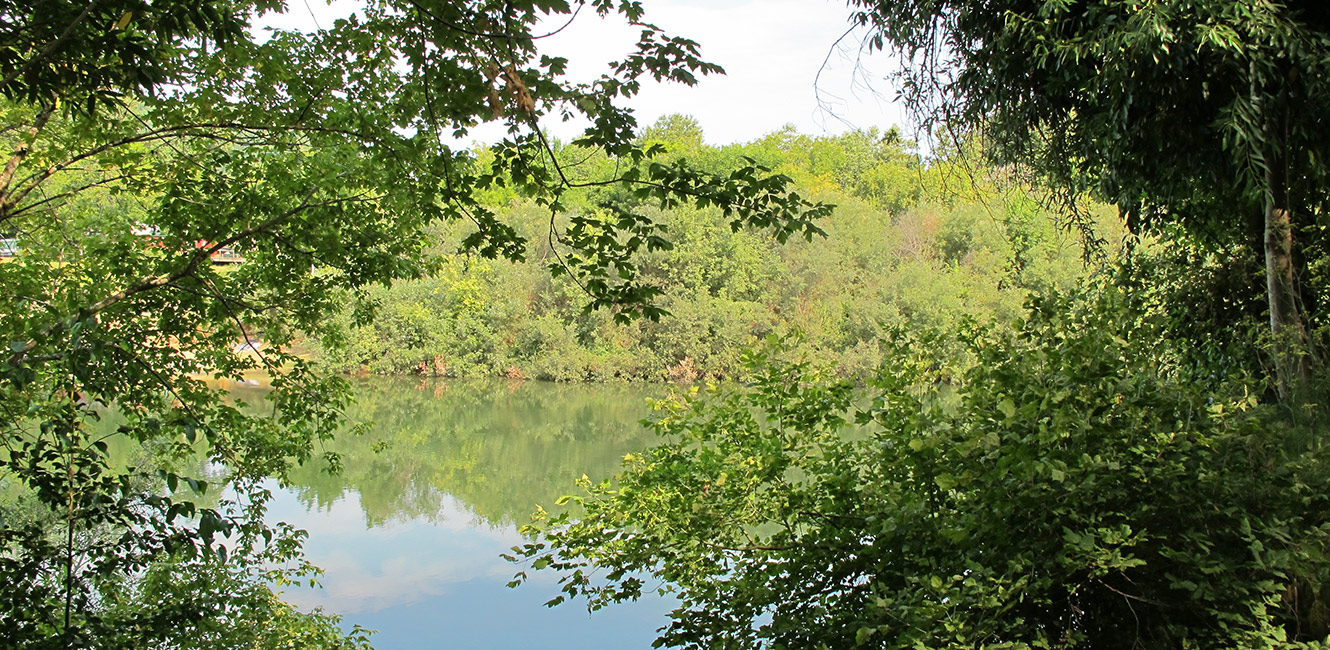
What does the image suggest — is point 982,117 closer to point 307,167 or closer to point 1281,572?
point 1281,572

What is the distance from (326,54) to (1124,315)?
12.2 feet

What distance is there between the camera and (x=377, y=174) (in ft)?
15.3

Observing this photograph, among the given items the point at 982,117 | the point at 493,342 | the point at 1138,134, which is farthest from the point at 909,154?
the point at 493,342

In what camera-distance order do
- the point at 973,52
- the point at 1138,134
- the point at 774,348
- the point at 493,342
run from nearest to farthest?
the point at 774,348 → the point at 1138,134 → the point at 973,52 → the point at 493,342

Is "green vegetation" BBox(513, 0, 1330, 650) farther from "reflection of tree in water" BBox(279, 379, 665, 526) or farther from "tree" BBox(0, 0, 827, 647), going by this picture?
"reflection of tree in water" BBox(279, 379, 665, 526)

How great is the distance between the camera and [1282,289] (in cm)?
379

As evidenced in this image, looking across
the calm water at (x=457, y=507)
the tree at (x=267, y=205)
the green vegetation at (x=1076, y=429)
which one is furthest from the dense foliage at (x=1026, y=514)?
the calm water at (x=457, y=507)

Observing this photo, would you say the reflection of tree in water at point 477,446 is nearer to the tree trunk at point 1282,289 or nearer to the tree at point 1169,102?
the tree at point 1169,102

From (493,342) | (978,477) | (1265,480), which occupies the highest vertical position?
(493,342)

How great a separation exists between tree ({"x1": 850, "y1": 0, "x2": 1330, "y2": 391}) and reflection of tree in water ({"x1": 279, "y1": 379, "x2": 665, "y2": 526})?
7030 millimetres

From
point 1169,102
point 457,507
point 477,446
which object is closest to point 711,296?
point 477,446

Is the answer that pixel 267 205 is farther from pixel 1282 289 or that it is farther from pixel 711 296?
pixel 711 296

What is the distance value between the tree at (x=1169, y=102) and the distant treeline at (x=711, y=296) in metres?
17.0

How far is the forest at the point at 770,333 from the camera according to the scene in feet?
8.44
